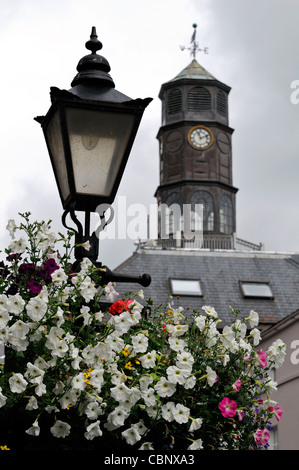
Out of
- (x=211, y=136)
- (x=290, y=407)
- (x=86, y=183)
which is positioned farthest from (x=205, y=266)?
(x=86, y=183)

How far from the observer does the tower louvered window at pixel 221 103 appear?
2281 inches

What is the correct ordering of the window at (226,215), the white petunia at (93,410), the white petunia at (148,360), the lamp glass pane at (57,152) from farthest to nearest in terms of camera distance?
the window at (226,215)
the lamp glass pane at (57,152)
the white petunia at (148,360)
the white petunia at (93,410)

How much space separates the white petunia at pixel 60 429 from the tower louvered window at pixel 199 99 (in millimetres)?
54786

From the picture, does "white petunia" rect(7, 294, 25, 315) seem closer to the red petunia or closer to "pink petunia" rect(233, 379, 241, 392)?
the red petunia

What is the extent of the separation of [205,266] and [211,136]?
71.7 feet

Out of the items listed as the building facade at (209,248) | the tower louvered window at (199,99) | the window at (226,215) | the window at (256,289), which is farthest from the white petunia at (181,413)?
the tower louvered window at (199,99)

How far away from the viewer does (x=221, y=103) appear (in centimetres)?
5838

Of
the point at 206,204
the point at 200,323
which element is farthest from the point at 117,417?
the point at 206,204

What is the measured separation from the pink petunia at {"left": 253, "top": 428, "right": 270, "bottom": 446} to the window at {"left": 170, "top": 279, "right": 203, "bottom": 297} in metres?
30.7

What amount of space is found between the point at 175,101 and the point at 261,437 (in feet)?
181

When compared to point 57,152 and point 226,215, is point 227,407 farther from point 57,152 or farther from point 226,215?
point 226,215

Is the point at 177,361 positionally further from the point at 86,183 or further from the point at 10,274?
the point at 86,183

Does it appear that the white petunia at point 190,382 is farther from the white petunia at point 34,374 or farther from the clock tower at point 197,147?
the clock tower at point 197,147

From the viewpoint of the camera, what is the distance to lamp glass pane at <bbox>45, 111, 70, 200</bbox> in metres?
4.60
